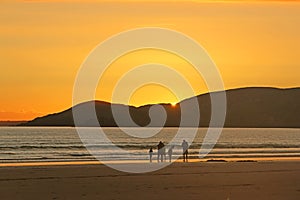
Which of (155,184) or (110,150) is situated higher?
(110,150)

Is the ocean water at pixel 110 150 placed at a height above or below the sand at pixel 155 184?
above

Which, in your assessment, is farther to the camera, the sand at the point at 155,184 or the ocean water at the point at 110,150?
the ocean water at the point at 110,150

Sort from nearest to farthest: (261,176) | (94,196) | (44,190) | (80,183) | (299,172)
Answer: (94,196), (44,190), (80,183), (261,176), (299,172)

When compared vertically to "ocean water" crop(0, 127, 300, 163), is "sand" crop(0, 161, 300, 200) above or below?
below

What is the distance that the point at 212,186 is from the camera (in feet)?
81.7

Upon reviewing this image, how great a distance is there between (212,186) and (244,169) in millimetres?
9559

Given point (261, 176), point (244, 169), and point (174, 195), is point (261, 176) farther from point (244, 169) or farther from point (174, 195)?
point (174, 195)

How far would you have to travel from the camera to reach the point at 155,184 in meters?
25.8

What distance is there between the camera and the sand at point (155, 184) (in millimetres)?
22109

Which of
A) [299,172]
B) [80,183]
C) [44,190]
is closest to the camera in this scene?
[44,190]

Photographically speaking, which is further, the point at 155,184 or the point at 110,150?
the point at 110,150

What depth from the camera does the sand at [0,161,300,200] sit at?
2211 cm

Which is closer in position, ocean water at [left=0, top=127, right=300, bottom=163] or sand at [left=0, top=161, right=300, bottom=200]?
sand at [left=0, top=161, right=300, bottom=200]

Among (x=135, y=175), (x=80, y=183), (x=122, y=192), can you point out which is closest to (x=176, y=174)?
(x=135, y=175)
